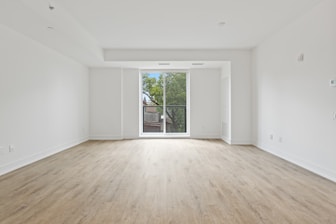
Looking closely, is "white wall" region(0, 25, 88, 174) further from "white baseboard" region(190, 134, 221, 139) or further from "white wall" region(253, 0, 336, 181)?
"white wall" region(253, 0, 336, 181)

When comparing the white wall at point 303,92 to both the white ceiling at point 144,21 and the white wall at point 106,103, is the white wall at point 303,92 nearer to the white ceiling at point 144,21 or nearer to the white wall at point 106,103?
the white ceiling at point 144,21

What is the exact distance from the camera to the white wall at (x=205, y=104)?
8.18m

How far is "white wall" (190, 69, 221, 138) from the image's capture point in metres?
8.18

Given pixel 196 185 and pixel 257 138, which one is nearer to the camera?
pixel 196 185

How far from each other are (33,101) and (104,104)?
10.6ft

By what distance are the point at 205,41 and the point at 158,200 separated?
429 centimetres

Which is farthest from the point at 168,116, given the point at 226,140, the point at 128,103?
the point at 226,140

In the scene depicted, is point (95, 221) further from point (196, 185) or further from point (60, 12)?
point (60, 12)

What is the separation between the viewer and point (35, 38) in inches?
184

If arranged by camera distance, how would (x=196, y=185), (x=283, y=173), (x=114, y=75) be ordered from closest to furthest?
(x=196, y=185) < (x=283, y=173) < (x=114, y=75)

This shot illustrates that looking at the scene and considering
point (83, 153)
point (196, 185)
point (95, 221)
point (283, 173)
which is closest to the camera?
point (95, 221)

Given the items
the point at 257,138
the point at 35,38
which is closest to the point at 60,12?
the point at 35,38

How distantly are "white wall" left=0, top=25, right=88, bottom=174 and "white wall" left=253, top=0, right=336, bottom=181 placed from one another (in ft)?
15.6

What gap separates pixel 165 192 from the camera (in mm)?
3055
